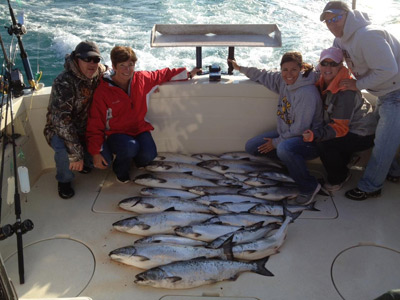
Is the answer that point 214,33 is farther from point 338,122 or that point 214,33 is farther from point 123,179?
point 123,179

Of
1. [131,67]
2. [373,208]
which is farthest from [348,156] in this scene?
[131,67]

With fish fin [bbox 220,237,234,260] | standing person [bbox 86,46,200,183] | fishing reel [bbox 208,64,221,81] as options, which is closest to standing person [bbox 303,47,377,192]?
fishing reel [bbox 208,64,221,81]

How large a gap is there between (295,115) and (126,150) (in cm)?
146

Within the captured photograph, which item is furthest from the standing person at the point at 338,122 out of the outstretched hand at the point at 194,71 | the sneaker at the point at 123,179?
the sneaker at the point at 123,179

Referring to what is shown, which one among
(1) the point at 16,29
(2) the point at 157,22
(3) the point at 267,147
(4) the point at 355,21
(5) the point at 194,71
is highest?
(4) the point at 355,21

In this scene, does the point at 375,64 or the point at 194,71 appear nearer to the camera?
the point at 375,64

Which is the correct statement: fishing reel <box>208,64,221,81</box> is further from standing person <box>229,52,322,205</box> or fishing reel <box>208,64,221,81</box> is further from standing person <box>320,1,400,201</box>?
standing person <box>320,1,400,201</box>

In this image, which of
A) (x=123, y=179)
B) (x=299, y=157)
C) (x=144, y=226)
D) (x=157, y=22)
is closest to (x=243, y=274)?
(x=144, y=226)

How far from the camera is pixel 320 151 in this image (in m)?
3.22

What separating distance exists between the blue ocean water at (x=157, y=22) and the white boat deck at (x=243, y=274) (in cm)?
561

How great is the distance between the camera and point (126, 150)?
3.23 metres

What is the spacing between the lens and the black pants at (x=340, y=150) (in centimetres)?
311

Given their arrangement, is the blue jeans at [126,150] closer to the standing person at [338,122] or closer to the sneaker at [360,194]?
the standing person at [338,122]

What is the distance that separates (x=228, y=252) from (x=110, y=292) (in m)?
0.81
